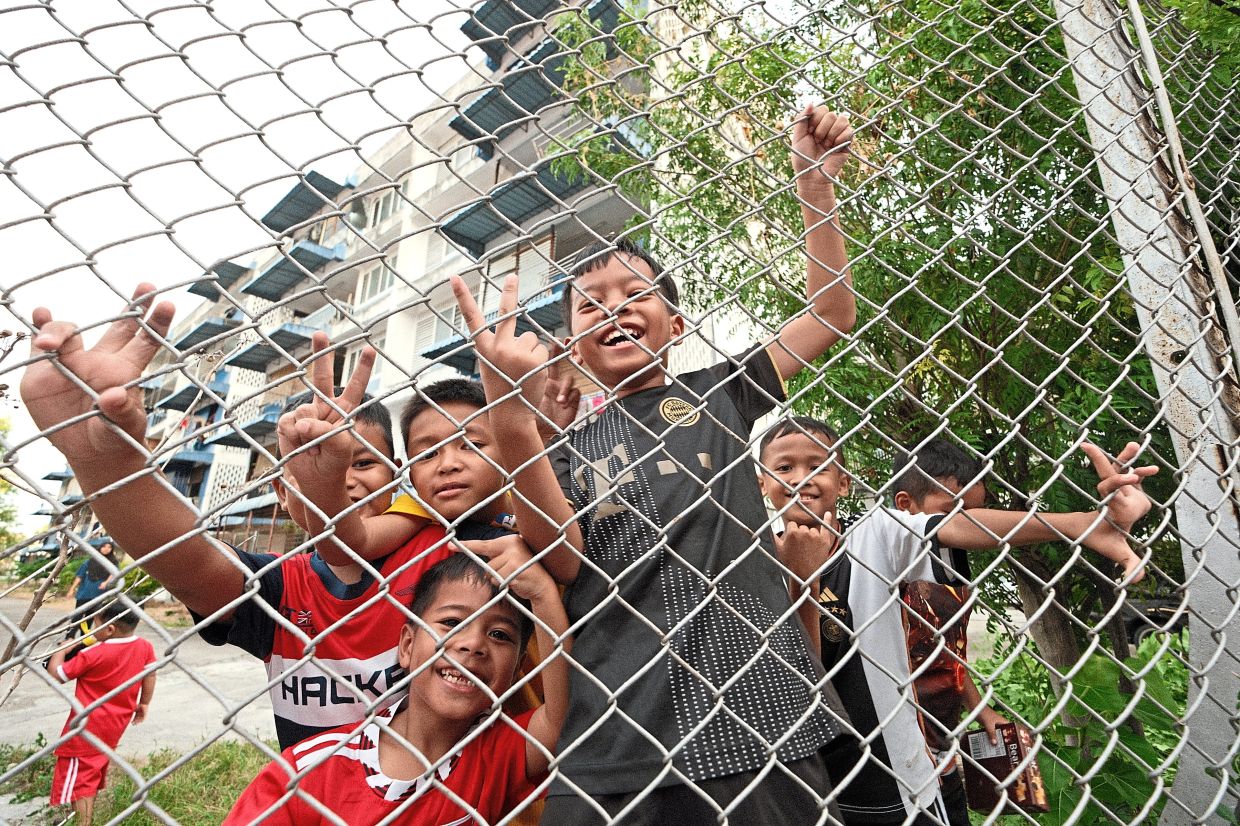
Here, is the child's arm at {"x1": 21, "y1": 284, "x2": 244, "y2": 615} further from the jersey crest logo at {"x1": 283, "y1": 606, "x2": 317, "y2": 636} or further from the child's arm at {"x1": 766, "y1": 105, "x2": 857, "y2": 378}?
the child's arm at {"x1": 766, "y1": 105, "x2": 857, "y2": 378}

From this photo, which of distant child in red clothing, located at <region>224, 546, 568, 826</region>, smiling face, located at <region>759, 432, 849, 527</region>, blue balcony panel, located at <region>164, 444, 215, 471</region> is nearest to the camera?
distant child in red clothing, located at <region>224, 546, 568, 826</region>

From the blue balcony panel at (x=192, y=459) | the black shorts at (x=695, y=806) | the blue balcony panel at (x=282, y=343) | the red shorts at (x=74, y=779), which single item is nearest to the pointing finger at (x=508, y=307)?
the black shorts at (x=695, y=806)

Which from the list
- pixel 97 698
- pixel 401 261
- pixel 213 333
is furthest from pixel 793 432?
pixel 401 261

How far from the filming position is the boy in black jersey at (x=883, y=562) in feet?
4.83

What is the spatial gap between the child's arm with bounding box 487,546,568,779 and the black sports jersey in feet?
0.10

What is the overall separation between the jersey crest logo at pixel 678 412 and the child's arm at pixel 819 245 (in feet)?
0.78

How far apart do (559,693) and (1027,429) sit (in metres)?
3.00

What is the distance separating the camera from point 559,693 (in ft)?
4.24

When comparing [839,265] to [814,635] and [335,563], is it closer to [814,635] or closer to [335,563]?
[814,635]

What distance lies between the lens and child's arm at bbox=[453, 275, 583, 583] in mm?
1090

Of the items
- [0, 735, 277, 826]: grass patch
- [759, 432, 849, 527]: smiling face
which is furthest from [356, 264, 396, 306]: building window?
[759, 432, 849, 527]: smiling face

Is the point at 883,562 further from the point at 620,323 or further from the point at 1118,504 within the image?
the point at 620,323

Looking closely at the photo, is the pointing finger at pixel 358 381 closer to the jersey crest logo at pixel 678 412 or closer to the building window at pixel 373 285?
the jersey crest logo at pixel 678 412

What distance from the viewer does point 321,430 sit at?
125cm
